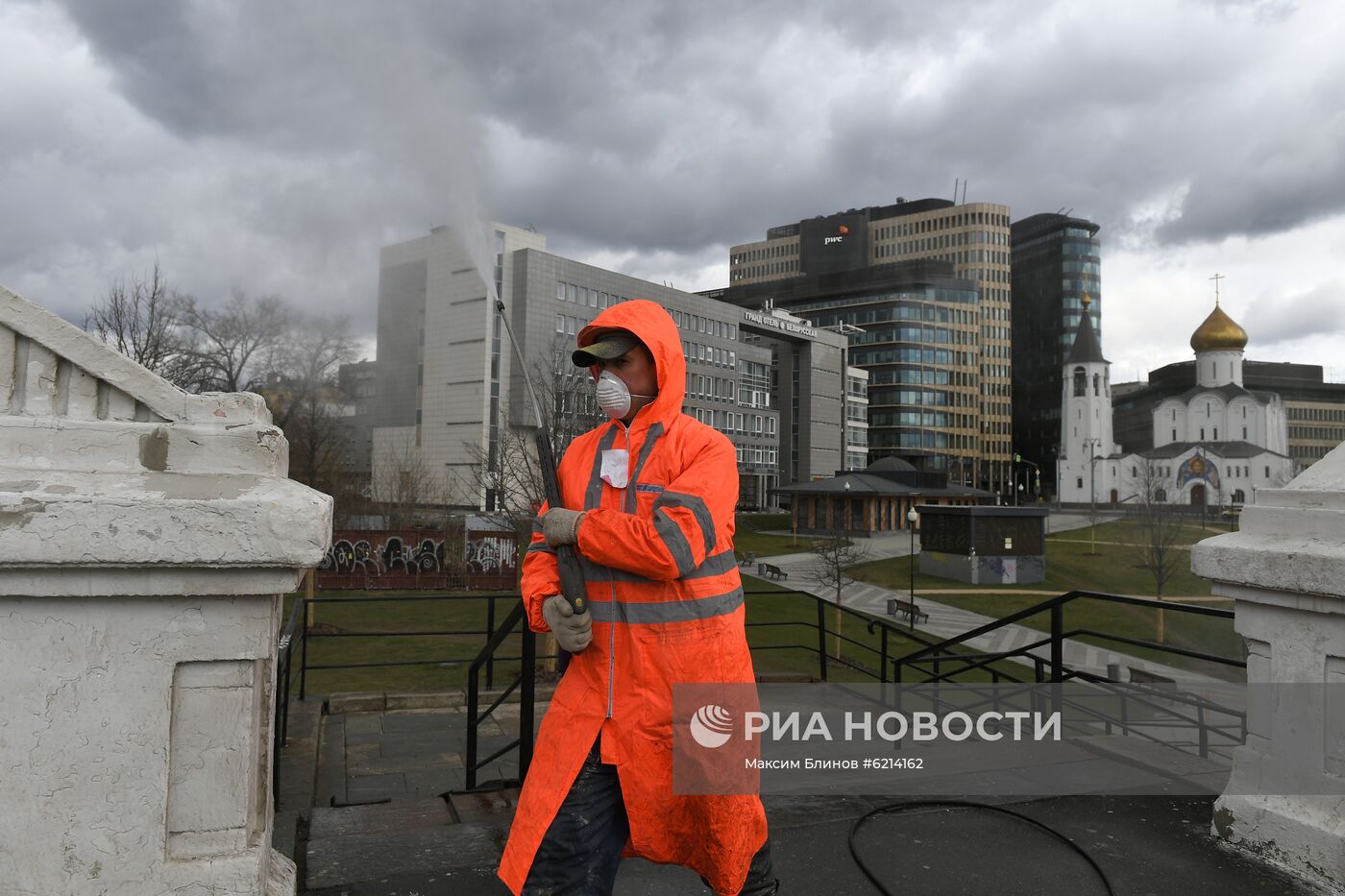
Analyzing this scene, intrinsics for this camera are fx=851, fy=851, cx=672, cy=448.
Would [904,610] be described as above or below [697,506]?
below

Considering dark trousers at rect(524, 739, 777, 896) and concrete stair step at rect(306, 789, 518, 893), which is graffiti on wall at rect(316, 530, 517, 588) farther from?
dark trousers at rect(524, 739, 777, 896)

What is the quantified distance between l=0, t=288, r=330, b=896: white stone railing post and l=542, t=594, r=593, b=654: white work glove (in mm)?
698

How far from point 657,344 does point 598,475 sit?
1.54 ft

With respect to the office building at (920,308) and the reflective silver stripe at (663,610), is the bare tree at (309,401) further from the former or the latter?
the office building at (920,308)

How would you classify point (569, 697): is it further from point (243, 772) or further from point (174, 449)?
point (174, 449)

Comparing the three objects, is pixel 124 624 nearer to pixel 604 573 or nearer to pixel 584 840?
pixel 604 573

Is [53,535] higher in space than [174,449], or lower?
lower

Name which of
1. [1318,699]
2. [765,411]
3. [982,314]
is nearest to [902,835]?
[1318,699]

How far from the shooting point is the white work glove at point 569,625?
8.20 ft

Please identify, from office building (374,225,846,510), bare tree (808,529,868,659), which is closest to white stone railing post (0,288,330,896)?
bare tree (808,529,868,659)

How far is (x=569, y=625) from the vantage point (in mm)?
2504

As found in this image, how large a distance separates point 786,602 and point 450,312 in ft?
92.2

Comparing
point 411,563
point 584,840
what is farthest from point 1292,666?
point 411,563

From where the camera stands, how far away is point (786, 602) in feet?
98.6
